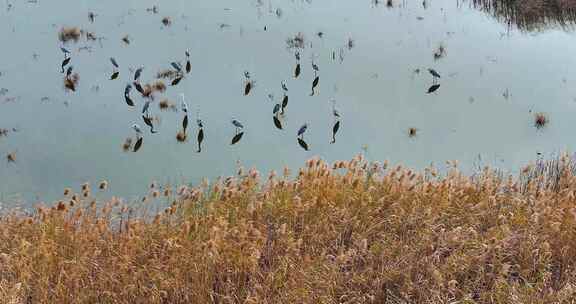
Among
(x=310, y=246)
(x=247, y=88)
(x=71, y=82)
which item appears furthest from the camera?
(x=71, y=82)

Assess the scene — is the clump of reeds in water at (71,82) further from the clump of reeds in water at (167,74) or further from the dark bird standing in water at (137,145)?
the dark bird standing in water at (137,145)

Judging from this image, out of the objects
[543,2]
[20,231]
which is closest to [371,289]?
[20,231]

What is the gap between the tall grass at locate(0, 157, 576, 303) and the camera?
14.2ft

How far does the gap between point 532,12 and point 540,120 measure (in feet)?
28.3

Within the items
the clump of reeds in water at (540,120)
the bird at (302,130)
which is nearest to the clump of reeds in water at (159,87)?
the bird at (302,130)

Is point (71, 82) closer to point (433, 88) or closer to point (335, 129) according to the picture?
point (335, 129)

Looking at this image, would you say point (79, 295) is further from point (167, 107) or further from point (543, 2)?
point (543, 2)

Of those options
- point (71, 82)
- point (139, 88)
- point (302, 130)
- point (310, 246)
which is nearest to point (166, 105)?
point (139, 88)

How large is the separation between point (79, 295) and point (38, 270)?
1.86 feet

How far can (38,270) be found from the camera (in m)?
4.63

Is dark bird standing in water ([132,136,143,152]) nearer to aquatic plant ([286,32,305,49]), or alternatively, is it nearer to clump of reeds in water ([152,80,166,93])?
clump of reeds in water ([152,80,166,93])

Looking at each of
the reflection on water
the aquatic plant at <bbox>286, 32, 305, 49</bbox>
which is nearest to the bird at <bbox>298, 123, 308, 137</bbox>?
the aquatic plant at <bbox>286, 32, 305, 49</bbox>

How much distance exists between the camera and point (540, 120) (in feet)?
33.1

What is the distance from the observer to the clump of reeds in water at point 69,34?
484 inches
